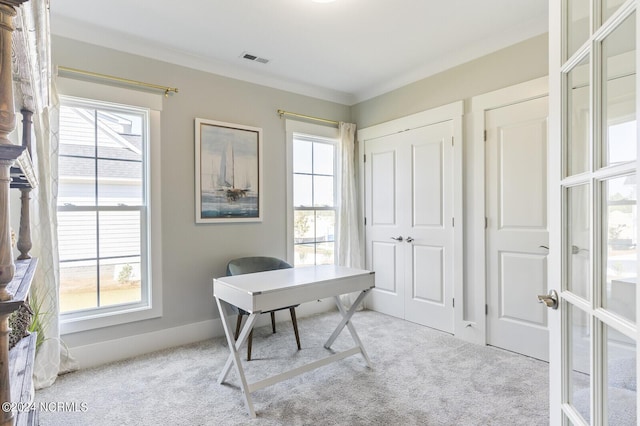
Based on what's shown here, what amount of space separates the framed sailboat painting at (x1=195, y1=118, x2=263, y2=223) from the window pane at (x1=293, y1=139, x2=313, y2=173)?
50 cm

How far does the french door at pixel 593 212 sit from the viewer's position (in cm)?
75

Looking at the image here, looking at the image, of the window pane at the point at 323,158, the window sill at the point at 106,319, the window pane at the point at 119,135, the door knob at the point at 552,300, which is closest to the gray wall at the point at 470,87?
the window pane at the point at 323,158

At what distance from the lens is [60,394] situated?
2242mm

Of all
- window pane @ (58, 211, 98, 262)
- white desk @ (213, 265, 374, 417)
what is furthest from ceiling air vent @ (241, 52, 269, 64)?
white desk @ (213, 265, 374, 417)

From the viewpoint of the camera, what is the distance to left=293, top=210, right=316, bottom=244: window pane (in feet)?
13.0

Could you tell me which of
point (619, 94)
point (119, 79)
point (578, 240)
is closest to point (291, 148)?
point (119, 79)

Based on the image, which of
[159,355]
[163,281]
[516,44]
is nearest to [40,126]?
[163,281]

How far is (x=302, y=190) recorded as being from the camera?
400 centimetres

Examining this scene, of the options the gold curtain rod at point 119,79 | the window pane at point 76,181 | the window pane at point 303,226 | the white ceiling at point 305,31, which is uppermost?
the white ceiling at point 305,31

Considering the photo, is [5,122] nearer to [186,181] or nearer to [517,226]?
[186,181]

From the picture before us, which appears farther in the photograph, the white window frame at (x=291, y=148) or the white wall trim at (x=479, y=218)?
the white window frame at (x=291, y=148)

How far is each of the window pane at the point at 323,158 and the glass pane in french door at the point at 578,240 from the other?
127 inches

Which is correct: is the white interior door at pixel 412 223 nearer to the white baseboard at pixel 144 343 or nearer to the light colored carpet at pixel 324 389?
the light colored carpet at pixel 324 389

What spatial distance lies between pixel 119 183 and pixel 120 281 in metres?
0.83
